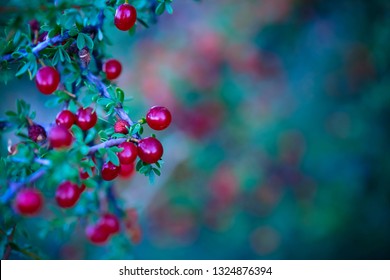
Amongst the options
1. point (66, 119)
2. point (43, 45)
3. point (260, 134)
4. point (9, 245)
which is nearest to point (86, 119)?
point (66, 119)

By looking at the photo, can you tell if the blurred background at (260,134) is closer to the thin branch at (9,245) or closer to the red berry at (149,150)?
the thin branch at (9,245)

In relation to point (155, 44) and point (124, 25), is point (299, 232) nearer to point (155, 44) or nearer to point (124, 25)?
point (155, 44)

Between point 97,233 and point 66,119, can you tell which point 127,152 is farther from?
point 97,233

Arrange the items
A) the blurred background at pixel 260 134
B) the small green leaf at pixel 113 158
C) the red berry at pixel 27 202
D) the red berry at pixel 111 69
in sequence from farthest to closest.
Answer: the blurred background at pixel 260 134 < the red berry at pixel 111 69 < the small green leaf at pixel 113 158 < the red berry at pixel 27 202

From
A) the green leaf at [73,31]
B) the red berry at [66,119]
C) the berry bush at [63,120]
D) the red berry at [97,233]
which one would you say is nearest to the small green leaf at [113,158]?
the berry bush at [63,120]

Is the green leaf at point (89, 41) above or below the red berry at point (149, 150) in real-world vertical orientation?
above

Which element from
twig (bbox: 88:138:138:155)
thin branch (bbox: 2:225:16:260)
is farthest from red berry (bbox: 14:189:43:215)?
thin branch (bbox: 2:225:16:260)

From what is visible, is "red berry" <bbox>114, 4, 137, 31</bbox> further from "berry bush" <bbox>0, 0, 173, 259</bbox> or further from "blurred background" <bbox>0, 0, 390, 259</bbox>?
"blurred background" <bbox>0, 0, 390, 259</bbox>
